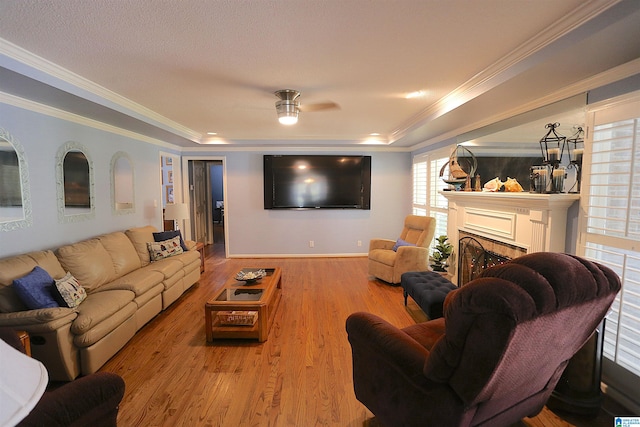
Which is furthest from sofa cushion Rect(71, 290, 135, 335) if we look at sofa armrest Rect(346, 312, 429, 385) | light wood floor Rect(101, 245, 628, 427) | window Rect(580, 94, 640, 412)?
window Rect(580, 94, 640, 412)

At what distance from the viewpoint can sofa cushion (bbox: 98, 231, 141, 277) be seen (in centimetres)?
340

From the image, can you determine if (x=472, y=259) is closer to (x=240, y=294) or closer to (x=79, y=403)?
(x=240, y=294)

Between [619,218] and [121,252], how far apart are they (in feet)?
15.6

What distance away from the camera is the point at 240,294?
3.08 m

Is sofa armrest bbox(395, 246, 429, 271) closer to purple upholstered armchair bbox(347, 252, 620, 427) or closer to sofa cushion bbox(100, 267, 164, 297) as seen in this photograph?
purple upholstered armchair bbox(347, 252, 620, 427)

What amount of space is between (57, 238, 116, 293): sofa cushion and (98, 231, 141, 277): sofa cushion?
88 mm

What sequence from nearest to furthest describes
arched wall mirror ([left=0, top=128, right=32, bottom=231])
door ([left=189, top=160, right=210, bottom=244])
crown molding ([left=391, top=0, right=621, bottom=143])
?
crown molding ([left=391, top=0, right=621, bottom=143]), arched wall mirror ([left=0, top=128, right=32, bottom=231]), door ([left=189, top=160, right=210, bottom=244])

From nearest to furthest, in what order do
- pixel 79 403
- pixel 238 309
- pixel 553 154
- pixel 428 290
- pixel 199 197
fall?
pixel 79 403
pixel 553 154
pixel 238 309
pixel 428 290
pixel 199 197

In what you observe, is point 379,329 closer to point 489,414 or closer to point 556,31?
point 489,414

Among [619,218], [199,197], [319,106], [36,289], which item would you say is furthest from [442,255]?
[199,197]

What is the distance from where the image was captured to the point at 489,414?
1341mm

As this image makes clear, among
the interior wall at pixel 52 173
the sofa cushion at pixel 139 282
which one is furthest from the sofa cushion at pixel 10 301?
the sofa cushion at pixel 139 282

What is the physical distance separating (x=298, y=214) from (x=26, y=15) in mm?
4753

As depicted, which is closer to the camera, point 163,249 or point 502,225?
point 502,225
